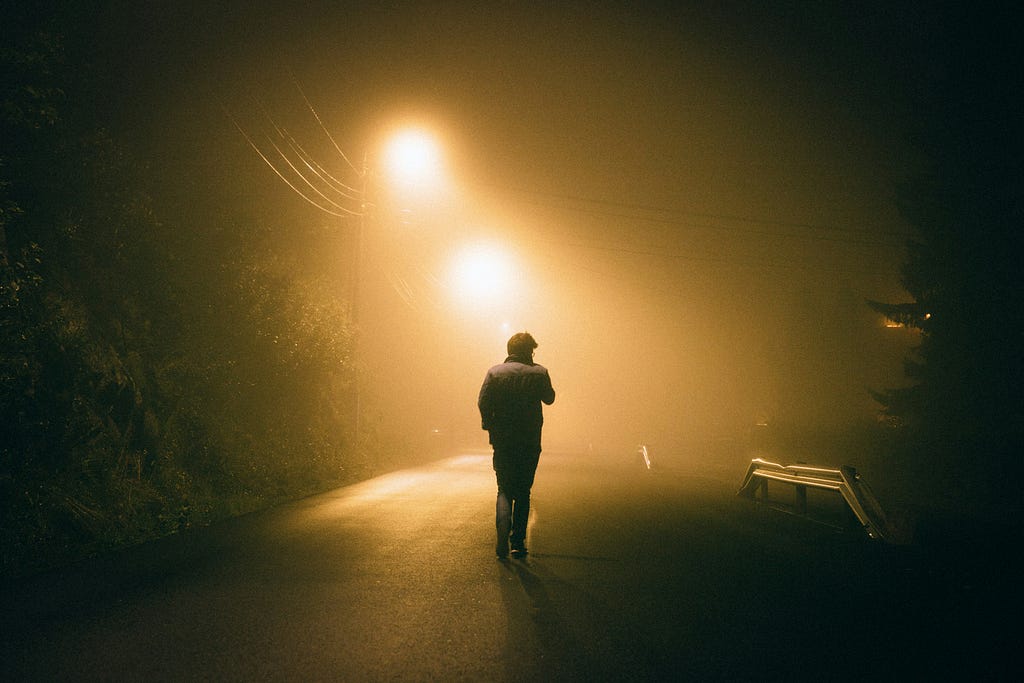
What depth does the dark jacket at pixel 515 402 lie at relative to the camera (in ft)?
20.6

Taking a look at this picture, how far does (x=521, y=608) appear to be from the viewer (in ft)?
14.6

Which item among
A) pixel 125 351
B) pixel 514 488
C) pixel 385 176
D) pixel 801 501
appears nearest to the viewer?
pixel 514 488

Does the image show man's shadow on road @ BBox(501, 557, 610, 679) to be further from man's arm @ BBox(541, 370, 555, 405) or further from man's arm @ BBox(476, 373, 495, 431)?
man's arm @ BBox(541, 370, 555, 405)

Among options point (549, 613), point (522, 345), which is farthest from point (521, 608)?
point (522, 345)

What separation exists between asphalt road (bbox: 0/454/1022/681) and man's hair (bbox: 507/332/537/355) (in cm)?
205

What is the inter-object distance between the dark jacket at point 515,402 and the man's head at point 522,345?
229mm

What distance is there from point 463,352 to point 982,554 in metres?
38.9

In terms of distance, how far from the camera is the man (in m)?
6.15

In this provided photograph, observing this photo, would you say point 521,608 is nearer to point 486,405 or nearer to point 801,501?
point 486,405

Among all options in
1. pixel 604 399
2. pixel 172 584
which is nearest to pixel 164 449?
pixel 172 584

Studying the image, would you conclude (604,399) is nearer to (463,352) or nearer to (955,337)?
(463,352)

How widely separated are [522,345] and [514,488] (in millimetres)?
1491

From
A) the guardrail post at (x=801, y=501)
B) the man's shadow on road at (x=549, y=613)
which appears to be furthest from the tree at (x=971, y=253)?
the man's shadow on road at (x=549, y=613)

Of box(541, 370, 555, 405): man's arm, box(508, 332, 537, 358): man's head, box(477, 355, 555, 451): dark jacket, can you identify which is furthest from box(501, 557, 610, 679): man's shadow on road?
box(508, 332, 537, 358): man's head
